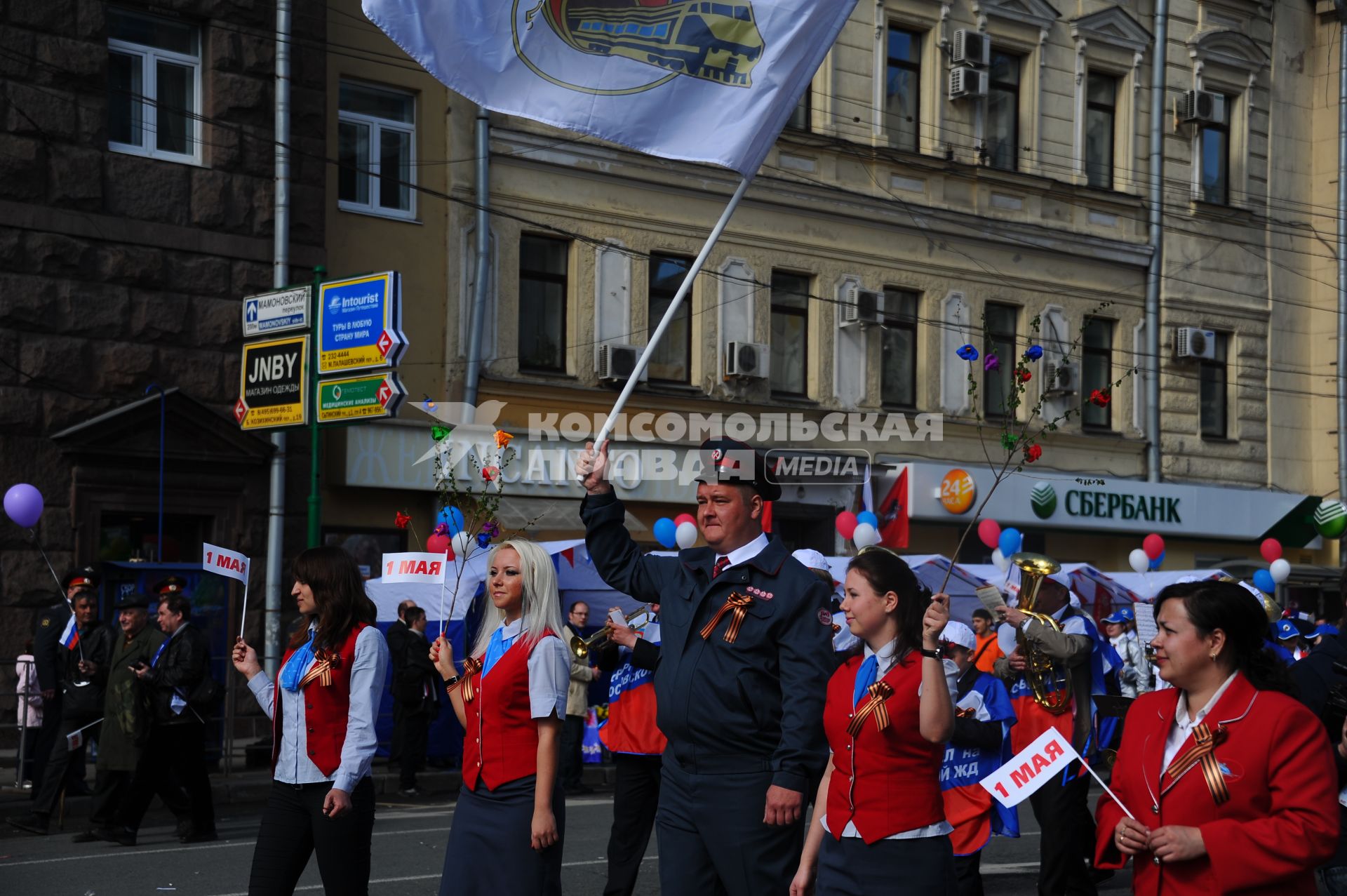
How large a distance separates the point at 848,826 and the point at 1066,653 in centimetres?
419

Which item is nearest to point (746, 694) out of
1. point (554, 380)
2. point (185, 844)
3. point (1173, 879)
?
point (1173, 879)

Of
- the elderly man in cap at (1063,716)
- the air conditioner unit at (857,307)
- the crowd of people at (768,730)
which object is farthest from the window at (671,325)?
the crowd of people at (768,730)

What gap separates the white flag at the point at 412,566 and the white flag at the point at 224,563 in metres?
3.09

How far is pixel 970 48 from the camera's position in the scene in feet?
85.5

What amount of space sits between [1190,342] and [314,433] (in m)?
16.7

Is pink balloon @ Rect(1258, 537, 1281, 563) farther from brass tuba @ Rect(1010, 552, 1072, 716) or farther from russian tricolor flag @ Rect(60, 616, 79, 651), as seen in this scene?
russian tricolor flag @ Rect(60, 616, 79, 651)

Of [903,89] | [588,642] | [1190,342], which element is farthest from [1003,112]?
[588,642]

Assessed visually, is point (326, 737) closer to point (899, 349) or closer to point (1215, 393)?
point (899, 349)

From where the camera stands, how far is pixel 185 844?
41.6 ft

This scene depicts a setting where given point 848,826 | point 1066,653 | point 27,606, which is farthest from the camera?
point 27,606

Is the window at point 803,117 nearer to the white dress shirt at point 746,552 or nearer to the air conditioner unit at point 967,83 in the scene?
the air conditioner unit at point 967,83

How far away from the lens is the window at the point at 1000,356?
2709 cm

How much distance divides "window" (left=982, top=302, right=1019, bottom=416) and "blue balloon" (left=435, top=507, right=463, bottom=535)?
456 inches

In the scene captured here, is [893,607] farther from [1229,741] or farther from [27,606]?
[27,606]
